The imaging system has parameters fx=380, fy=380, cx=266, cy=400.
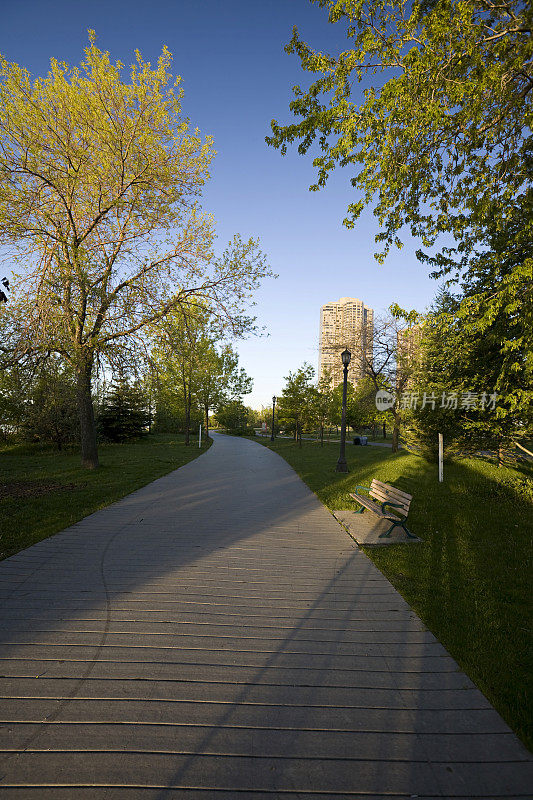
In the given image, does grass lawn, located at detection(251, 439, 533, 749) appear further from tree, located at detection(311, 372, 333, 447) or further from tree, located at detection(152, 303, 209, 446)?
tree, located at detection(311, 372, 333, 447)

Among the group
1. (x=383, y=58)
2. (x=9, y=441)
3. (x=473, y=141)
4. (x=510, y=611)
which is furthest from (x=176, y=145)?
(x=9, y=441)

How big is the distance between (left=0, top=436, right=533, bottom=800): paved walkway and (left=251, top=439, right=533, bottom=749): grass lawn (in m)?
0.21

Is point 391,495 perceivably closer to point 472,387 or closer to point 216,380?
point 472,387

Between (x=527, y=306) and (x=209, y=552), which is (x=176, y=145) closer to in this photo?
(x=527, y=306)

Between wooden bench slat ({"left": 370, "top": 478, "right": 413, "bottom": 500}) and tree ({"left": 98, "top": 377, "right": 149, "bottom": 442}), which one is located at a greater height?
tree ({"left": 98, "top": 377, "right": 149, "bottom": 442})

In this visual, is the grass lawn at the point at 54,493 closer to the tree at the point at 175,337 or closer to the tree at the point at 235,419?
the tree at the point at 175,337

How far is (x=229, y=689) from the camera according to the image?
2.78m

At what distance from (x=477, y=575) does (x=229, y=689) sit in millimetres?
3775

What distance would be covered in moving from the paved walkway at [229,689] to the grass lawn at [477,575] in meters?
0.21

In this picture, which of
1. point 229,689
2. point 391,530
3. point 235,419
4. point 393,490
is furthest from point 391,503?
point 235,419

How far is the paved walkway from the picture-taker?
211 centimetres

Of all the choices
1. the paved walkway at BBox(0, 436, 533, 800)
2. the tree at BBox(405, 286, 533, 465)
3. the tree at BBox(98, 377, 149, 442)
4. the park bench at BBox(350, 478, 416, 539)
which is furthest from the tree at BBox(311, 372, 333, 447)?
the paved walkway at BBox(0, 436, 533, 800)

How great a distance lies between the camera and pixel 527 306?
6.06 meters

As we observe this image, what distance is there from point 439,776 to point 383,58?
25.5 feet
